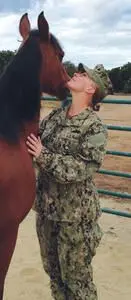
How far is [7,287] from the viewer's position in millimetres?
3439

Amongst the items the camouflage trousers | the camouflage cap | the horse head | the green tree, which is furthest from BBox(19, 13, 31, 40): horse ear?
the green tree

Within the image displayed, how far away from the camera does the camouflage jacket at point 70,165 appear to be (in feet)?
7.62

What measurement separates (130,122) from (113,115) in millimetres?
2254

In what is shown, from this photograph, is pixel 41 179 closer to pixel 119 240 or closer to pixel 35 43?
pixel 35 43

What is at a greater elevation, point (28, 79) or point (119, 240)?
point (28, 79)

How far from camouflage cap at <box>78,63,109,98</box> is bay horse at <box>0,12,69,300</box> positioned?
0.16 m

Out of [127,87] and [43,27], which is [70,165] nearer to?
[43,27]

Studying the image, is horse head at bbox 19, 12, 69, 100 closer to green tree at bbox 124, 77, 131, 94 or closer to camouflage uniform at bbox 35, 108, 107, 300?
camouflage uniform at bbox 35, 108, 107, 300

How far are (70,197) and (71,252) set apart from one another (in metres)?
0.26

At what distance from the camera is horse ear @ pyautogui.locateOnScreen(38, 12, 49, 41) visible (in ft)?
7.37

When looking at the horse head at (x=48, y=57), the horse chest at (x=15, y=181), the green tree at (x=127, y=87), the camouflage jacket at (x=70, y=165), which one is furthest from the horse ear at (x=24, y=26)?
the green tree at (x=127, y=87)

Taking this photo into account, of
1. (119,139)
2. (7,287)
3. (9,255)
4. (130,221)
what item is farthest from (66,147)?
(119,139)

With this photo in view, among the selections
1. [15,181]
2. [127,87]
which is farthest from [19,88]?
[127,87]

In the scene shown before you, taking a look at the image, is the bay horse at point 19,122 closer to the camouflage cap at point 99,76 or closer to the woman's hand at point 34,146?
the woman's hand at point 34,146
